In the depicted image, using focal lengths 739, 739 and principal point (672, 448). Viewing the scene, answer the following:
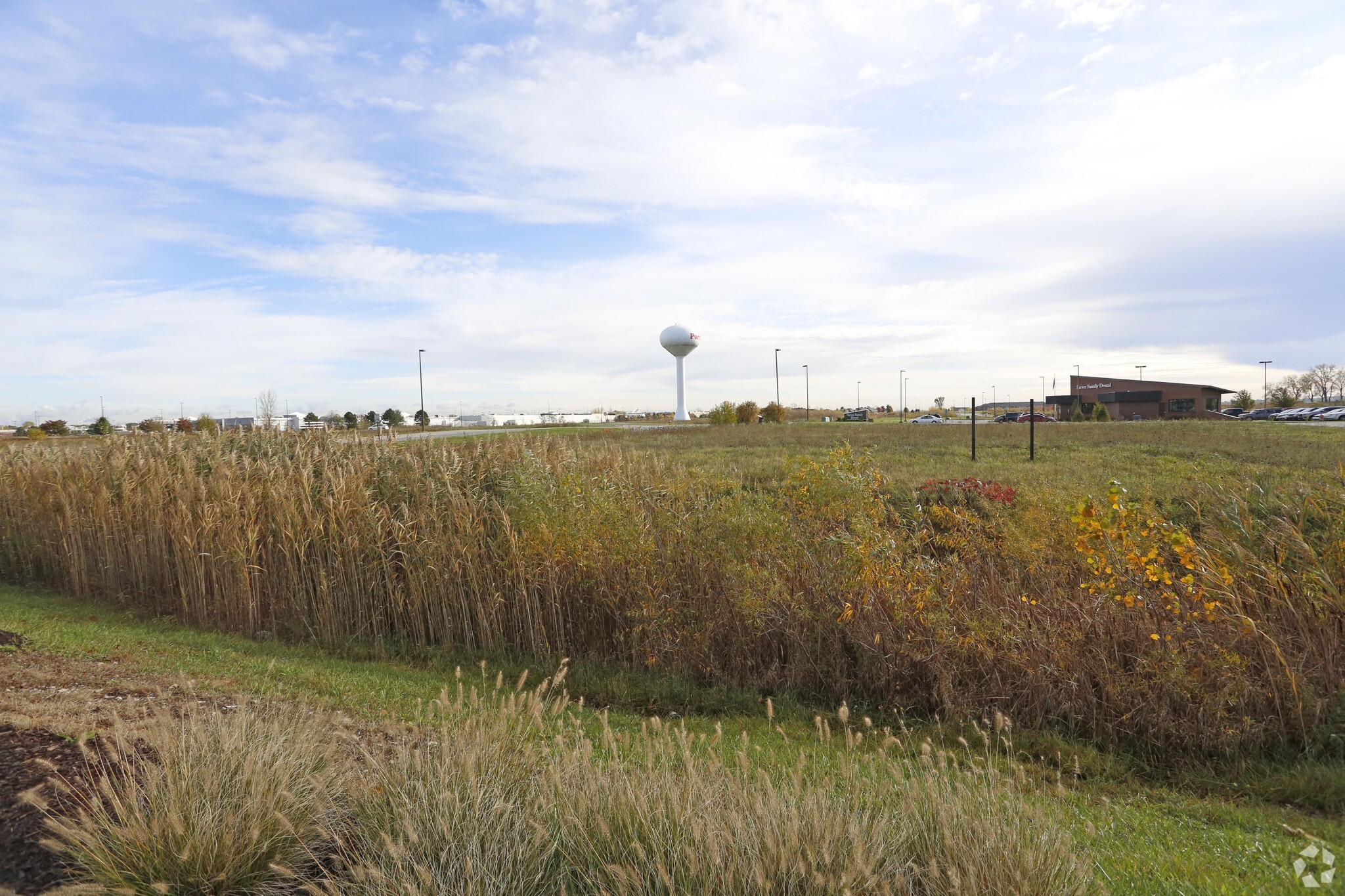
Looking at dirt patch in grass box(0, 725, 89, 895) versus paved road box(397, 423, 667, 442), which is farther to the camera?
paved road box(397, 423, 667, 442)

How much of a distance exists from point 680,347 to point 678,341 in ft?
2.95

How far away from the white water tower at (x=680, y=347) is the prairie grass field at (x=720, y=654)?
60301 millimetres

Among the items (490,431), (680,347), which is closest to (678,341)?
(680,347)

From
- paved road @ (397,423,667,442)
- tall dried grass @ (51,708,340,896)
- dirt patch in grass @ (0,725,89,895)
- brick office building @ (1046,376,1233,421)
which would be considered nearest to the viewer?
tall dried grass @ (51,708,340,896)

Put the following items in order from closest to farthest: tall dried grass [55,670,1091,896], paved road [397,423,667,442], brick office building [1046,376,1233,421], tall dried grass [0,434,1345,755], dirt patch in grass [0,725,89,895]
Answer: tall dried grass [55,670,1091,896] < dirt patch in grass [0,725,89,895] < tall dried grass [0,434,1345,755] < paved road [397,423,667,442] < brick office building [1046,376,1233,421]

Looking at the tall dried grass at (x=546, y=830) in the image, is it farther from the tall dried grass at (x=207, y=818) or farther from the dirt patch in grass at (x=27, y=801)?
the dirt patch in grass at (x=27, y=801)

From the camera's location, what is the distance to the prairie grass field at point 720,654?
115 inches

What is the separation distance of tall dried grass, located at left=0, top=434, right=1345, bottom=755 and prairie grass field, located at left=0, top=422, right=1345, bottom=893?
4 cm

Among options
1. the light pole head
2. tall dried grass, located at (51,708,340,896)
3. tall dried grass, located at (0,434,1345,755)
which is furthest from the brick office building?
tall dried grass, located at (51,708,340,896)

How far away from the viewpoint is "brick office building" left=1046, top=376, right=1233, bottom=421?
71.1 m

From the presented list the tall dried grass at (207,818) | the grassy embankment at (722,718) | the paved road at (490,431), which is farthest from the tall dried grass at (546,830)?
the paved road at (490,431)

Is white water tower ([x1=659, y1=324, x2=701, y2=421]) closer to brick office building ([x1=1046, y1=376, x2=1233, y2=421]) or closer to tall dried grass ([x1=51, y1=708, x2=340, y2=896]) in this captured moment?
brick office building ([x1=1046, y1=376, x2=1233, y2=421])

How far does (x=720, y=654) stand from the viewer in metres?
6.93

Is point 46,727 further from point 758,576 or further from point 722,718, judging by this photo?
point 758,576
